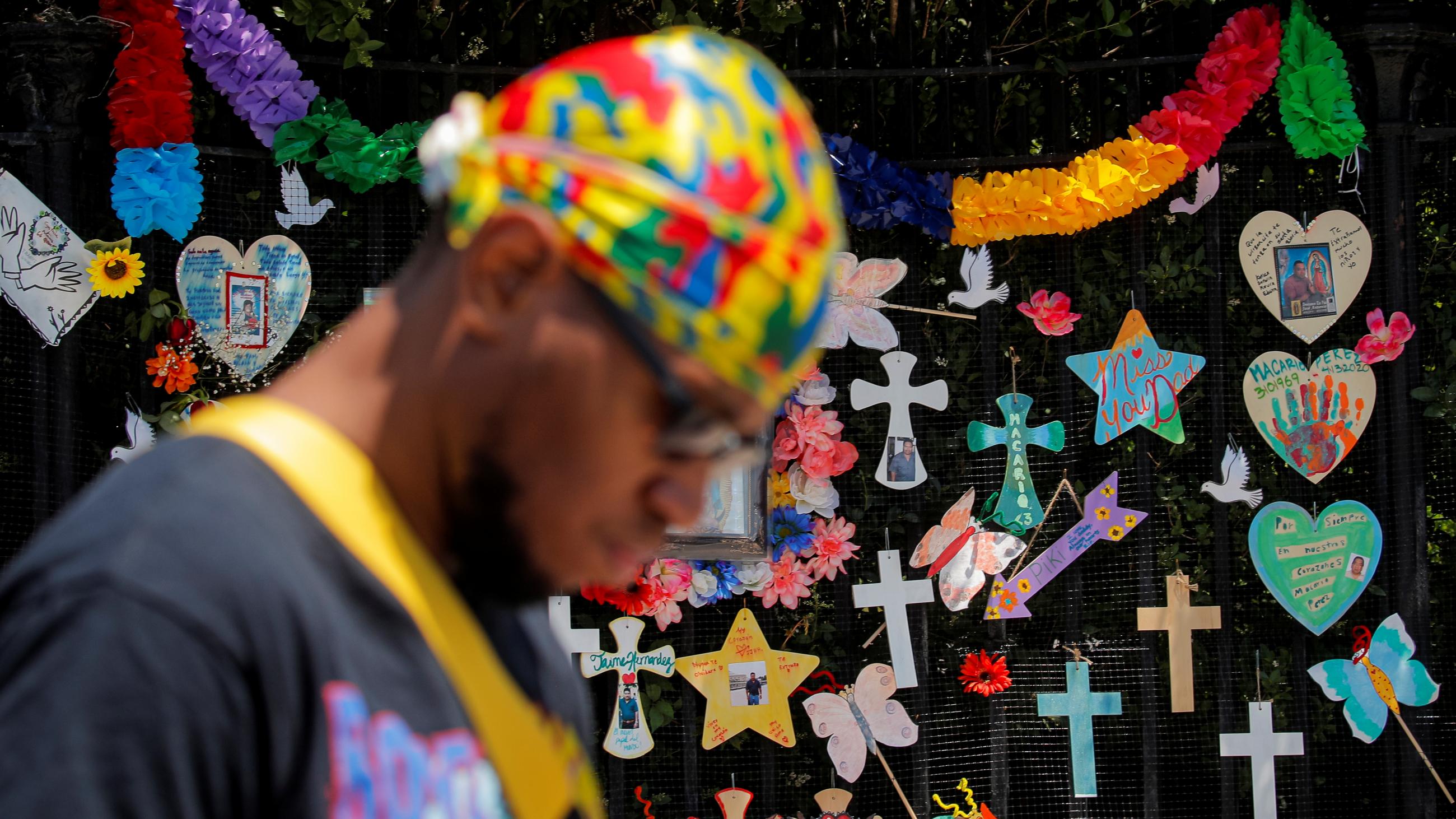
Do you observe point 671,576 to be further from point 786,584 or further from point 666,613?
point 786,584

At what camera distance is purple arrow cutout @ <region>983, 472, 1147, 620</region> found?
3803mm

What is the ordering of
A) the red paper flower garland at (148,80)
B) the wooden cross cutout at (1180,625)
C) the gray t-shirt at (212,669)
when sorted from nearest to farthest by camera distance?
1. the gray t-shirt at (212,669)
2. the red paper flower garland at (148,80)
3. the wooden cross cutout at (1180,625)

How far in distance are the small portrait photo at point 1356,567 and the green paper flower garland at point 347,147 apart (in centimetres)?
293

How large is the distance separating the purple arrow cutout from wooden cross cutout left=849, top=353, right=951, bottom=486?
0.41m

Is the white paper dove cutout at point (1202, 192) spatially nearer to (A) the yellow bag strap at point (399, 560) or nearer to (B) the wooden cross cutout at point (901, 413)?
(B) the wooden cross cutout at point (901, 413)

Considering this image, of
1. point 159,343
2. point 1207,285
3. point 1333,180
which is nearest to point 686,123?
point 159,343

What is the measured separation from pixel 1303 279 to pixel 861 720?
1879mm

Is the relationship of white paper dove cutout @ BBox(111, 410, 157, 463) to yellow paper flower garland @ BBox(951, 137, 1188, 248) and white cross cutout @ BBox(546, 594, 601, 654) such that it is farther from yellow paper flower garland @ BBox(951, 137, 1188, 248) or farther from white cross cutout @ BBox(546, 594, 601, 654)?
yellow paper flower garland @ BBox(951, 137, 1188, 248)

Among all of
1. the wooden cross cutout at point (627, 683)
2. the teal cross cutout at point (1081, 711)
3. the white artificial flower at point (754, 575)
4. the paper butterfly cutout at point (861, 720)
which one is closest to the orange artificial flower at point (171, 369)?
the wooden cross cutout at point (627, 683)

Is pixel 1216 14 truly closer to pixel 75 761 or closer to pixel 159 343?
pixel 159 343

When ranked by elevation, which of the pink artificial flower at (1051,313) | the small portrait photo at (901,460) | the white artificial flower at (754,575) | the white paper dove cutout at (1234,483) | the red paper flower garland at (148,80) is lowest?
the white artificial flower at (754,575)

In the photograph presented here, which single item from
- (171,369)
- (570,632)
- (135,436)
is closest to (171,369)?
(171,369)

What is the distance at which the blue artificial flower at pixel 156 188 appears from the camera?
337 centimetres

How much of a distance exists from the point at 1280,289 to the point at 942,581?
4.44 feet
